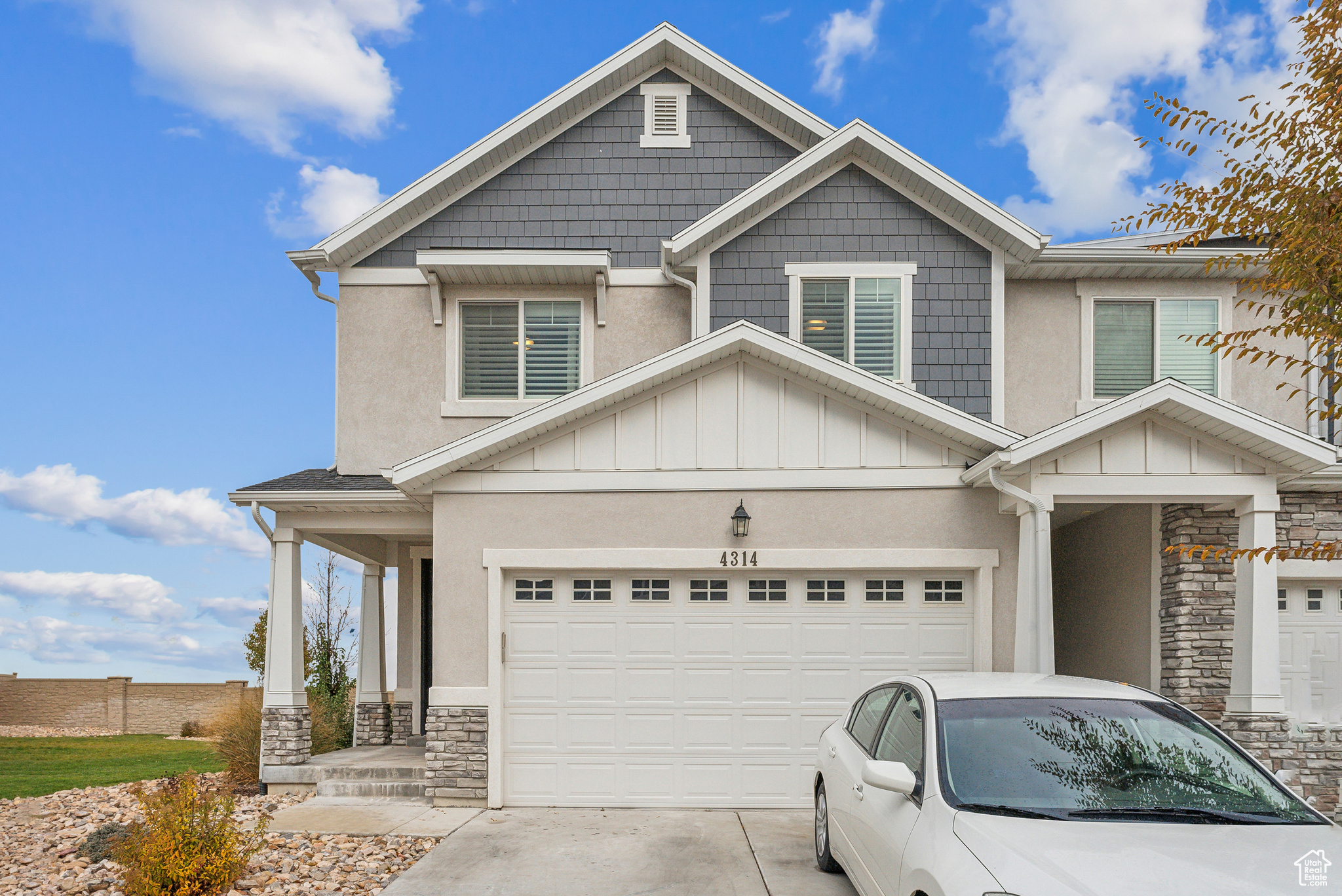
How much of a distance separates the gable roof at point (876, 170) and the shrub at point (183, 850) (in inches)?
285

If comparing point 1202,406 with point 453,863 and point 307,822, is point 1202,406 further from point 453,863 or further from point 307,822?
point 307,822

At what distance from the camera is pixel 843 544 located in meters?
9.37

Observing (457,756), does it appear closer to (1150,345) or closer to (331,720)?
(331,720)

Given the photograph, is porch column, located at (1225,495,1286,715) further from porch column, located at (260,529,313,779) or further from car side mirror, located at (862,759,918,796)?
porch column, located at (260,529,313,779)

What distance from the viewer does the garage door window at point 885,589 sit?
9422 millimetres

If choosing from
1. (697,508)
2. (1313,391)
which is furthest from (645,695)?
(1313,391)

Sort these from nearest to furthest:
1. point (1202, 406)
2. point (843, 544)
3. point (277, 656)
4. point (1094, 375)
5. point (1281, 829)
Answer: point (1281, 829) < point (1202, 406) < point (843, 544) < point (277, 656) < point (1094, 375)

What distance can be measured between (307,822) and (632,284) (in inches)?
270

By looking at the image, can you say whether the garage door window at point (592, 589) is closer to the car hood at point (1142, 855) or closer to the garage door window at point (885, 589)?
the garage door window at point (885, 589)

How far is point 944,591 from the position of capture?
9406 millimetres

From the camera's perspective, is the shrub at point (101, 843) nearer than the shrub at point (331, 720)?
Yes

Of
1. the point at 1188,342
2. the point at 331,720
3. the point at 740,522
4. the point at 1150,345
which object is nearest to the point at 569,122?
the point at 740,522

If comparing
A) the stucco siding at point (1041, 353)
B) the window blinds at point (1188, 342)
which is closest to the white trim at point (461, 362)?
the stucco siding at point (1041, 353)

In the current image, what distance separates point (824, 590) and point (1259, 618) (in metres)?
3.88
